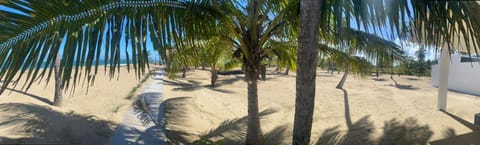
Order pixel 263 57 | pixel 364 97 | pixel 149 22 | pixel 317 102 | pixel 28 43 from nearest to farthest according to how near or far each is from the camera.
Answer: pixel 28 43 < pixel 149 22 < pixel 263 57 < pixel 317 102 < pixel 364 97

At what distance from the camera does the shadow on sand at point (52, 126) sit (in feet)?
15.9

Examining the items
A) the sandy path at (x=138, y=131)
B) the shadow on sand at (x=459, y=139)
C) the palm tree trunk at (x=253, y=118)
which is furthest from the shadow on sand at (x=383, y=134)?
the sandy path at (x=138, y=131)

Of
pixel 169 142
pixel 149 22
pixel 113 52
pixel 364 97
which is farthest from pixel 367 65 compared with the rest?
pixel 364 97

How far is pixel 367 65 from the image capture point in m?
5.67

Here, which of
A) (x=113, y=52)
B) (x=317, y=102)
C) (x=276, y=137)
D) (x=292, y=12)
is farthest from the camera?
(x=317, y=102)

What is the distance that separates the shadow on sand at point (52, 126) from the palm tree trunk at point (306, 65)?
325 centimetres

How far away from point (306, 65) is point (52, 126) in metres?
4.71

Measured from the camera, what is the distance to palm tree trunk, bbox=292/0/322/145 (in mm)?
2699

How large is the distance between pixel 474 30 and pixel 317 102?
836 centimetres

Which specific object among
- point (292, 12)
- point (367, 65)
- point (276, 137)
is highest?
point (292, 12)

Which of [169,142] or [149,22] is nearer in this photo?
[149,22]

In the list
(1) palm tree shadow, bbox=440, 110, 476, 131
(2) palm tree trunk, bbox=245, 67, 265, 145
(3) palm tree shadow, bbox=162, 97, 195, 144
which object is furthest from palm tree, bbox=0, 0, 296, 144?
(1) palm tree shadow, bbox=440, 110, 476, 131

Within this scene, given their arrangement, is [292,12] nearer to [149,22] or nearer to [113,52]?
[149,22]

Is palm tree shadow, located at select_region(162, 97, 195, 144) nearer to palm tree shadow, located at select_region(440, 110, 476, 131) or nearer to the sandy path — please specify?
the sandy path
